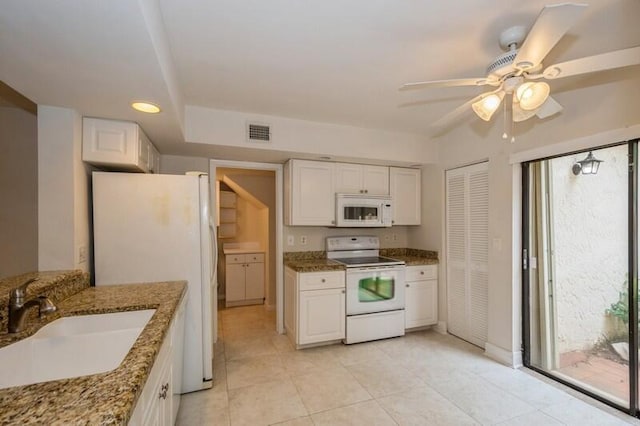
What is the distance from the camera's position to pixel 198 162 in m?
3.25

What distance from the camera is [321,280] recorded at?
10.2ft

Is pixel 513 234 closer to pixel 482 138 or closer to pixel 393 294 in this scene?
pixel 482 138

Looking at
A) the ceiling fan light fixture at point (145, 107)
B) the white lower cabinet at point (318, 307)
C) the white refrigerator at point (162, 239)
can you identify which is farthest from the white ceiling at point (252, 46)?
the white lower cabinet at point (318, 307)

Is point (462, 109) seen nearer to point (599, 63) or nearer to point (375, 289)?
point (599, 63)

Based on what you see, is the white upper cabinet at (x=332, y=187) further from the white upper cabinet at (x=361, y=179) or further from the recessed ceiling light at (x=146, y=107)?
the recessed ceiling light at (x=146, y=107)

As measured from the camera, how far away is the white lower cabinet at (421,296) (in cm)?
347

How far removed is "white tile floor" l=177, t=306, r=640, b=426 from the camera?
1996 millimetres

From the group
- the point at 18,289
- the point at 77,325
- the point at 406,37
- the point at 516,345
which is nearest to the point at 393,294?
the point at 516,345

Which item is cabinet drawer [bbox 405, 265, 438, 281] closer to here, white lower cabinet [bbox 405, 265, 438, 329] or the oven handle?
white lower cabinet [bbox 405, 265, 438, 329]

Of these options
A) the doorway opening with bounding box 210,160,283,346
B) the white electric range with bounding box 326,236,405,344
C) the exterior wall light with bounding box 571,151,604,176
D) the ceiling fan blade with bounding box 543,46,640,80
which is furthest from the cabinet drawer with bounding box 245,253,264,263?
the ceiling fan blade with bounding box 543,46,640,80

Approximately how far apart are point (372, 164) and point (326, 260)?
1336 mm

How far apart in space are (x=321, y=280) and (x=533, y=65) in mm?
2460

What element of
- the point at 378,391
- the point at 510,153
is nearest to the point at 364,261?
the point at 378,391

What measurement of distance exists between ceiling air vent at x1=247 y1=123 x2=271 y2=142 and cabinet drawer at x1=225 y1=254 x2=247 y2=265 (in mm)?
2445
